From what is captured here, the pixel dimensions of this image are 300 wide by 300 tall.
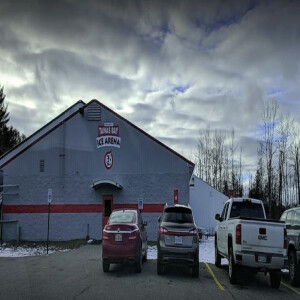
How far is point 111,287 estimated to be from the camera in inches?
457

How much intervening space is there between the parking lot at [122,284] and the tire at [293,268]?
27 centimetres

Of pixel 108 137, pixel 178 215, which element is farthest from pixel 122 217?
pixel 108 137

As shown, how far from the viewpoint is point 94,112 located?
3052cm

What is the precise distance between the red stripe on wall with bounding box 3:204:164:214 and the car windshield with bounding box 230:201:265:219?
1417 cm

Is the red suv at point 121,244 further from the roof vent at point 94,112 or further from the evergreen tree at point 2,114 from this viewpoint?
the evergreen tree at point 2,114

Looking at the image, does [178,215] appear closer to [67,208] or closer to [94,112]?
[67,208]

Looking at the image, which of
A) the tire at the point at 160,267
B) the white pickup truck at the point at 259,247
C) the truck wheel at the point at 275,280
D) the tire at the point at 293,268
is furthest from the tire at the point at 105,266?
the tire at the point at 293,268

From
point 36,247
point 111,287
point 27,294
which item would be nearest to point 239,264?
point 111,287

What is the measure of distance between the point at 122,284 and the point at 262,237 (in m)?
4.22

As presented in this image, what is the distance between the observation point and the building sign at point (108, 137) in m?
30.2

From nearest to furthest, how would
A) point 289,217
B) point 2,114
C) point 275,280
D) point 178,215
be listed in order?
point 275,280 < point 178,215 < point 289,217 < point 2,114

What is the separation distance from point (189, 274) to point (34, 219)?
60.4 feet

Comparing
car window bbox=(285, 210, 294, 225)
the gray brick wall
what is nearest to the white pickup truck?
car window bbox=(285, 210, 294, 225)

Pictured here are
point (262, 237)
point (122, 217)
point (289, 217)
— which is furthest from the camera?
point (122, 217)
